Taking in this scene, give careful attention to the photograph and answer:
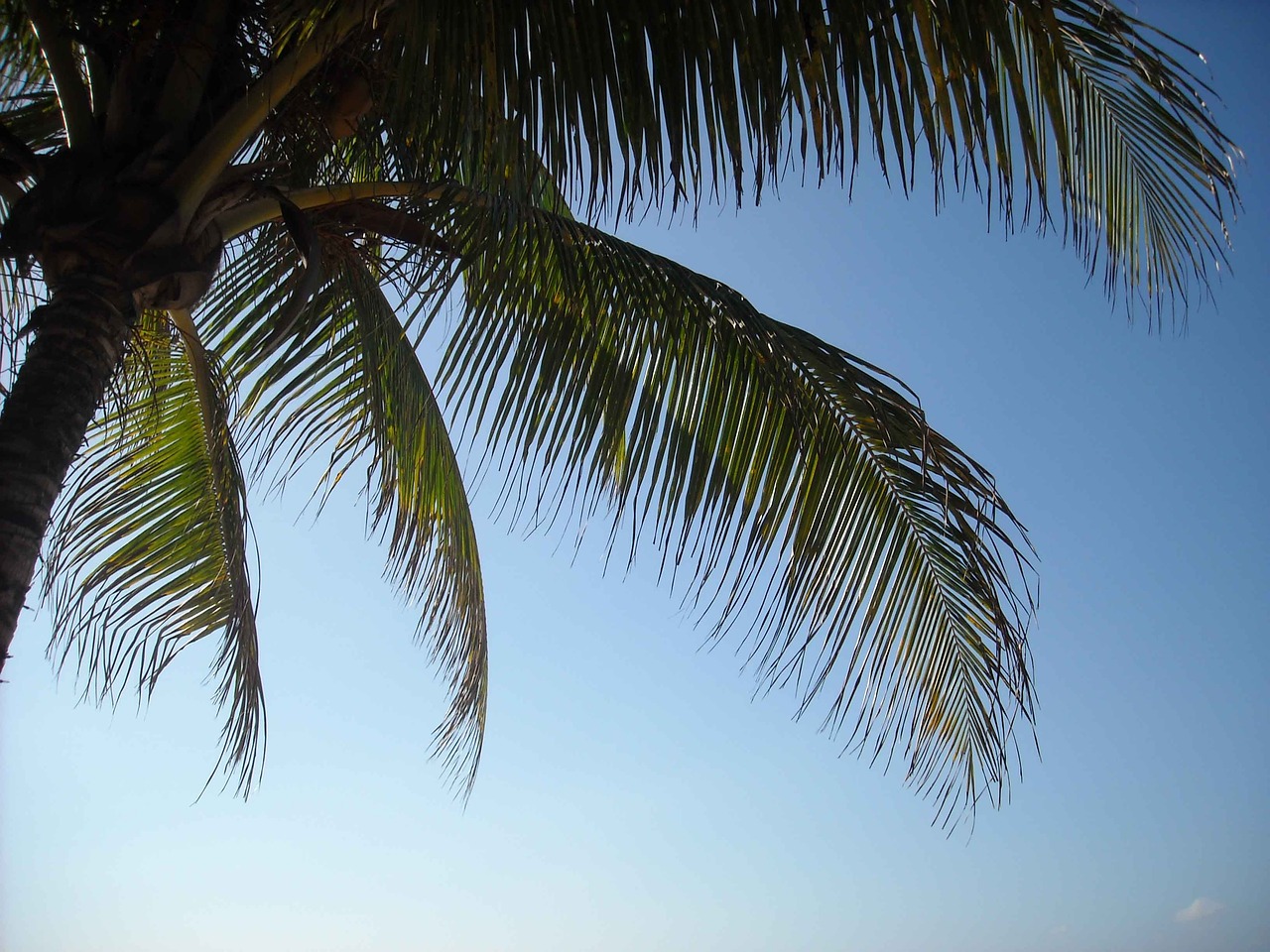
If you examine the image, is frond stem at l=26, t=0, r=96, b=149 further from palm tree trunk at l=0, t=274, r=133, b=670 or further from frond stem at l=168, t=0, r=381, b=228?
palm tree trunk at l=0, t=274, r=133, b=670

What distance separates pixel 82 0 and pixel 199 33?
28 centimetres

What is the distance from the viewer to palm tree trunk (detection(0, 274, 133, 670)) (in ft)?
6.92

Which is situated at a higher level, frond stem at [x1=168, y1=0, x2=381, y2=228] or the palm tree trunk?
frond stem at [x1=168, y1=0, x2=381, y2=228]

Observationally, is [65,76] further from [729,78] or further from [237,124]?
[729,78]

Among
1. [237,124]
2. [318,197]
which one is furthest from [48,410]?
[318,197]

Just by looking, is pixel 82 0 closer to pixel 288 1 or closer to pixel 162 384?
pixel 288 1

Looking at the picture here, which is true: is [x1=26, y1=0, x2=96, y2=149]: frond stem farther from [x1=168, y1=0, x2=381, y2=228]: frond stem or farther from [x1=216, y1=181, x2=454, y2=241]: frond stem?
[x1=216, y1=181, x2=454, y2=241]: frond stem

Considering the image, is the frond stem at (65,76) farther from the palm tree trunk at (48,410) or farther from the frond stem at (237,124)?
the palm tree trunk at (48,410)

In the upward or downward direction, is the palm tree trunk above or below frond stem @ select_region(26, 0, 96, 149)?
below

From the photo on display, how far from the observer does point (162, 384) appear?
431 centimetres

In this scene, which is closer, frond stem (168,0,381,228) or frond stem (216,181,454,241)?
frond stem (168,0,381,228)

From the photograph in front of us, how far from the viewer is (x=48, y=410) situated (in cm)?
223

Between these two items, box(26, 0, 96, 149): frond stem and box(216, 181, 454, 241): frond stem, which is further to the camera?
box(216, 181, 454, 241): frond stem

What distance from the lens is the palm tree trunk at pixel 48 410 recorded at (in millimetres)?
2109
